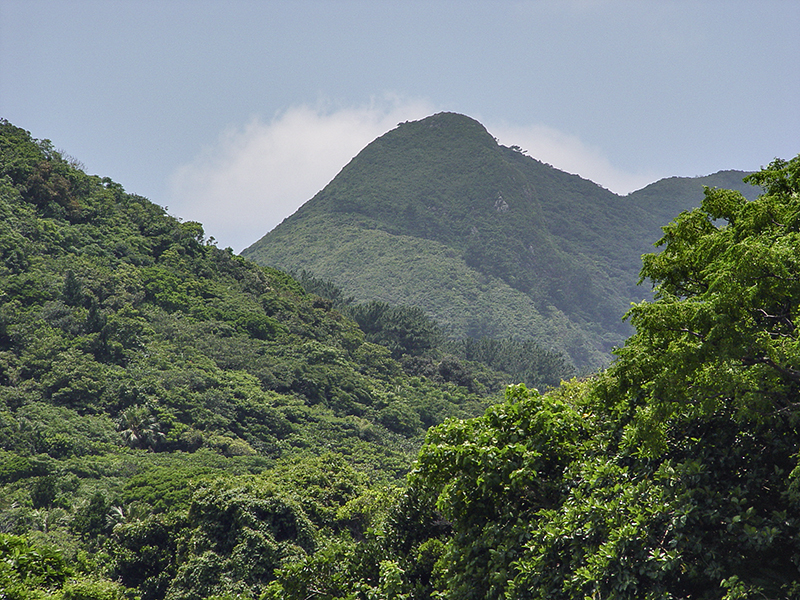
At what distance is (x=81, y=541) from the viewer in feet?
77.7

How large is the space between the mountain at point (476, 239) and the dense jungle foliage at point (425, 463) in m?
77.8

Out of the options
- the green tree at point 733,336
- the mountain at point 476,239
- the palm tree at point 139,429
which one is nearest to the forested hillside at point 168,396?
the palm tree at point 139,429

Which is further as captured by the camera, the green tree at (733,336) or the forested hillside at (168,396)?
the forested hillside at (168,396)

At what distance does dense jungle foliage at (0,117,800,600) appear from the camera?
7855 mm

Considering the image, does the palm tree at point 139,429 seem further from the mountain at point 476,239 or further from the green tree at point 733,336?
the mountain at point 476,239

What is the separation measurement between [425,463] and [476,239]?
471 feet

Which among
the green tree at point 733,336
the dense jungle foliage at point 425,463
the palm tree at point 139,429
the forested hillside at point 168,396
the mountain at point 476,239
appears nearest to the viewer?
the green tree at point 733,336

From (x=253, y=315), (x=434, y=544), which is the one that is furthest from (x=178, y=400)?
(x=434, y=544)

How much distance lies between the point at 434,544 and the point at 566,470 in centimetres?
305

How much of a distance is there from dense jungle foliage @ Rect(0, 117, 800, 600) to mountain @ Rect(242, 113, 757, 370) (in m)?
77.8

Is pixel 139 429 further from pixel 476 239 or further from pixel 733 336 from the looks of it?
pixel 476 239

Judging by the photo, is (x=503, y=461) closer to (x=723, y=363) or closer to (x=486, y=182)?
(x=723, y=363)

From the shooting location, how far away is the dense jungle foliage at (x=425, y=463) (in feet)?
25.8

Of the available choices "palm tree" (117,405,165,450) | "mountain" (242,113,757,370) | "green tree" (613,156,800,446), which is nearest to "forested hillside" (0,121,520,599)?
"palm tree" (117,405,165,450)
